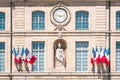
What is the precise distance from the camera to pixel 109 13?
189ft

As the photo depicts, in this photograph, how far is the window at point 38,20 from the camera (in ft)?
190

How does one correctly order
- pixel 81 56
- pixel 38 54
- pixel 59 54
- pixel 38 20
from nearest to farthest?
pixel 59 54
pixel 81 56
pixel 38 54
pixel 38 20

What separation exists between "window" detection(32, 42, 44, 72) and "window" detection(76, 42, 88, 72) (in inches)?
103

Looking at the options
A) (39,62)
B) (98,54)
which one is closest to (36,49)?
(39,62)

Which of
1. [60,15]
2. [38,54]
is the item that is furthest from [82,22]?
[38,54]

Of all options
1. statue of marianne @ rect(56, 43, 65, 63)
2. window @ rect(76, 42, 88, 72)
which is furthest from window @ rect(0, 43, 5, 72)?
window @ rect(76, 42, 88, 72)

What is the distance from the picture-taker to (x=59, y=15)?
2280 inches

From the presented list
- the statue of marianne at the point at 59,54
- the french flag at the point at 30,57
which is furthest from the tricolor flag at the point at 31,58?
the statue of marianne at the point at 59,54

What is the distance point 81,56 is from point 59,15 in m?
3.50

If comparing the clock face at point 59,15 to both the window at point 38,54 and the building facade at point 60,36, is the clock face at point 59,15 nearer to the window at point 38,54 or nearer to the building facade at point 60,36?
the building facade at point 60,36

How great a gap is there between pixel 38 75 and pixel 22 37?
3076 millimetres

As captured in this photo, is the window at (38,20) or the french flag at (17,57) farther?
the window at (38,20)

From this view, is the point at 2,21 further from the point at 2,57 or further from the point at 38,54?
the point at 38,54

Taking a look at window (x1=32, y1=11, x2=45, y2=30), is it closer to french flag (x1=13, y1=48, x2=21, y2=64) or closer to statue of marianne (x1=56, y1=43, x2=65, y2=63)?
statue of marianne (x1=56, y1=43, x2=65, y2=63)
